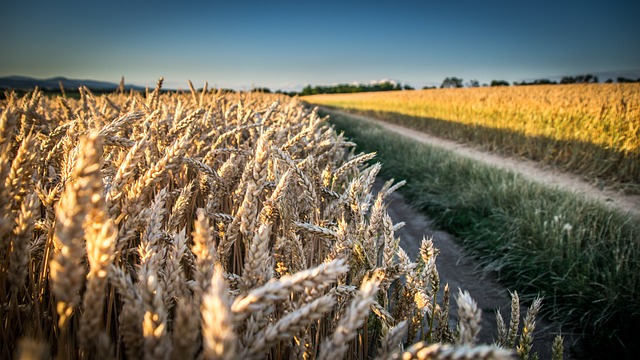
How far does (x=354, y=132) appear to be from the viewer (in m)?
13.6

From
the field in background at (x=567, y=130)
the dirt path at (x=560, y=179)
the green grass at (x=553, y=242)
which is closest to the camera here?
the green grass at (x=553, y=242)

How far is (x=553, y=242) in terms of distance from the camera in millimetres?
3691

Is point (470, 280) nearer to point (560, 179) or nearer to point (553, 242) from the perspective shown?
point (553, 242)

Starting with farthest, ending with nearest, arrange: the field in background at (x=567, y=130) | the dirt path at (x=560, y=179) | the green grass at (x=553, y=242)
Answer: the field in background at (x=567, y=130)
the dirt path at (x=560, y=179)
the green grass at (x=553, y=242)

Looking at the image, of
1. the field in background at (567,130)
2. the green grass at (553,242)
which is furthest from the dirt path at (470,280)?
the field in background at (567,130)

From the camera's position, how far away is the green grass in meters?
2.88

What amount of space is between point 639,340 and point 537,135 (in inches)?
379

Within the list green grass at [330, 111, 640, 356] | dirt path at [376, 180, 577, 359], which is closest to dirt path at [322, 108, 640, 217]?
green grass at [330, 111, 640, 356]

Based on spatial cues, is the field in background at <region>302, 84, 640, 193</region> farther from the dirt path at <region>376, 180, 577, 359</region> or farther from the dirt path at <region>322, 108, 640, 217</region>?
the dirt path at <region>376, 180, 577, 359</region>

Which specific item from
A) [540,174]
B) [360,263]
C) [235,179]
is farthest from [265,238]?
[540,174]

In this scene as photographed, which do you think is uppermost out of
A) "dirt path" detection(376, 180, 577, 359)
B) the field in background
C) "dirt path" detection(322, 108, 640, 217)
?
the field in background

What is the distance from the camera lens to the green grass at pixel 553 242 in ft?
9.45

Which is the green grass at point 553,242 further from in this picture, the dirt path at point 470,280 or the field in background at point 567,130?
the field in background at point 567,130

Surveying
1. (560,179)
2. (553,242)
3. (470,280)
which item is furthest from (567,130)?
(470,280)
